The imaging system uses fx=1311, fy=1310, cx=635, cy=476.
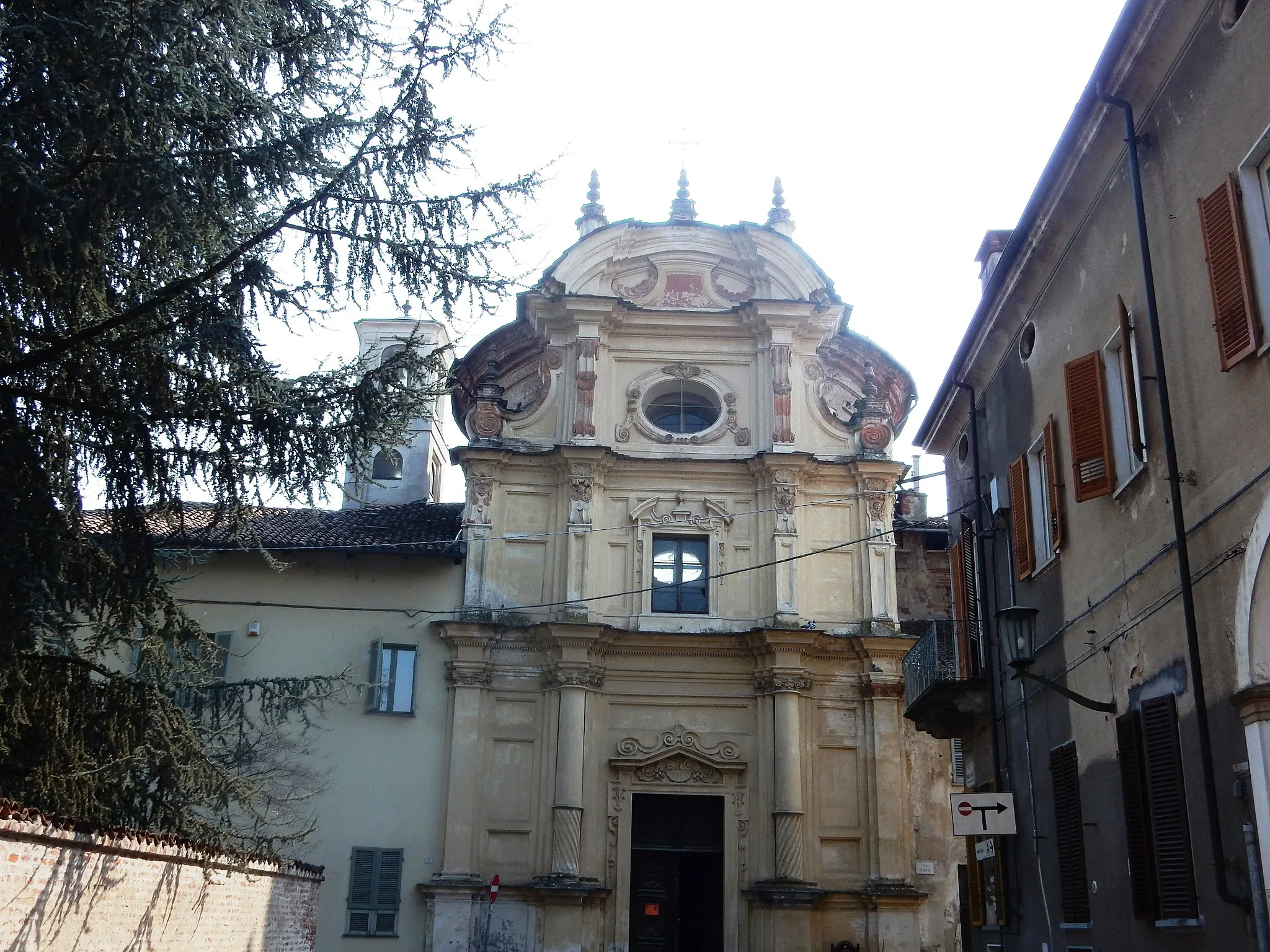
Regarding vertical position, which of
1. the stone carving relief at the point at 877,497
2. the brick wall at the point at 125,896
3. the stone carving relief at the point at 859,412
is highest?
the stone carving relief at the point at 859,412

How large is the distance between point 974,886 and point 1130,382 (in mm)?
7867

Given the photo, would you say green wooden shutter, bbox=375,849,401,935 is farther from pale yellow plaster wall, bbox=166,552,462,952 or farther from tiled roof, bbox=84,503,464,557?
tiled roof, bbox=84,503,464,557

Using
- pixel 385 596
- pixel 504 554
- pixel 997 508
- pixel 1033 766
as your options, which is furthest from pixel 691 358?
pixel 1033 766

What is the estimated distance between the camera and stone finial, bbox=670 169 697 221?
29.1 m

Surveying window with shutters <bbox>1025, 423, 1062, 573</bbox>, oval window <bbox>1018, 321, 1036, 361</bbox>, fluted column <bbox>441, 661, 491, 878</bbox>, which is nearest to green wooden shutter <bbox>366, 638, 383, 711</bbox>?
fluted column <bbox>441, 661, 491, 878</bbox>

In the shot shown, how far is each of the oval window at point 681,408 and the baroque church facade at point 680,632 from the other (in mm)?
59

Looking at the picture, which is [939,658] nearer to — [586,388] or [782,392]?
[782,392]

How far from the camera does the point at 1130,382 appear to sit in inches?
426

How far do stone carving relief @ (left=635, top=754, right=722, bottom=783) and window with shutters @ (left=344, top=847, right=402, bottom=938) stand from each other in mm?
4556

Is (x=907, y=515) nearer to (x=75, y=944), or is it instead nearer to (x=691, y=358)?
(x=691, y=358)

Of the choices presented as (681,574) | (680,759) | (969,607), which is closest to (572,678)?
(680,759)

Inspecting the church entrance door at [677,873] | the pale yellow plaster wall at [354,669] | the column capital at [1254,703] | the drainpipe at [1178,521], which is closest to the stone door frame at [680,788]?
the church entrance door at [677,873]

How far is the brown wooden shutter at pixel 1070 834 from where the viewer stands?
A: 39.5ft

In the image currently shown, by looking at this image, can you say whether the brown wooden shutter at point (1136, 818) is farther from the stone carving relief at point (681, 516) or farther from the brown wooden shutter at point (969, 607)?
the stone carving relief at point (681, 516)
